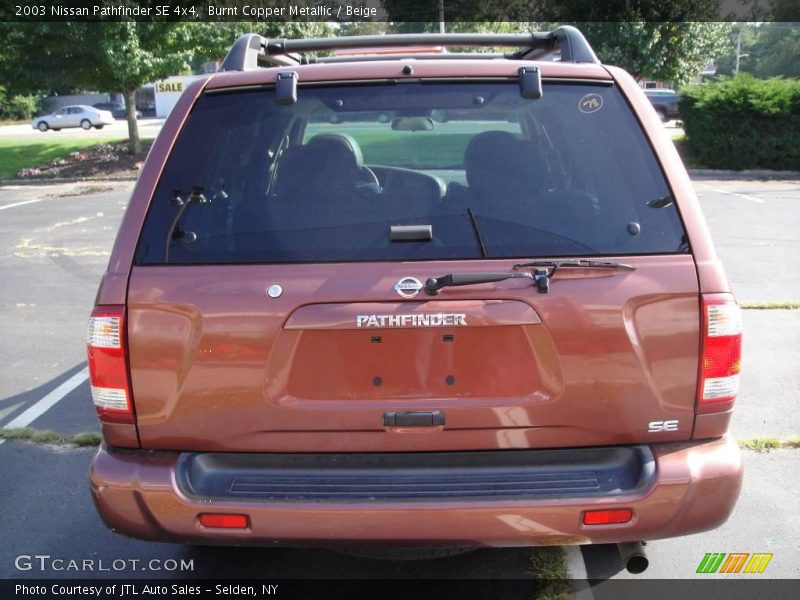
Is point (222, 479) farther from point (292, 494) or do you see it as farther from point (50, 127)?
point (50, 127)

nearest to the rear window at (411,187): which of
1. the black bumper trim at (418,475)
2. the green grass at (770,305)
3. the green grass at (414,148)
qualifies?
the green grass at (414,148)

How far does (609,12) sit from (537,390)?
2468 cm

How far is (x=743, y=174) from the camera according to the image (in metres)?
19.7

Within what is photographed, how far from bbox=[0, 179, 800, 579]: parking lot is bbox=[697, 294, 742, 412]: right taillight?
3.58ft

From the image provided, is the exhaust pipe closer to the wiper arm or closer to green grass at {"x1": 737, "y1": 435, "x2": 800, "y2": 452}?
the wiper arm

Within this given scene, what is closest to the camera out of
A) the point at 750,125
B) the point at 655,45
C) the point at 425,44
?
the point at 425,44

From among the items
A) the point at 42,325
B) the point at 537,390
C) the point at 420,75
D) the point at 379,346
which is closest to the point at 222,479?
the point at 379,346

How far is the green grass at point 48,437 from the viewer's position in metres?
4.52

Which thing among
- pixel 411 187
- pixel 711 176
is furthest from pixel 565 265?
pixel 711 176

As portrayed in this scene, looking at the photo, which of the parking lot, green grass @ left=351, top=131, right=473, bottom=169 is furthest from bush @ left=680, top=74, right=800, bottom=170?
green grass @ left=351, top=131, right=473, bottom=169

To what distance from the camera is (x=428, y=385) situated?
2.46 meters

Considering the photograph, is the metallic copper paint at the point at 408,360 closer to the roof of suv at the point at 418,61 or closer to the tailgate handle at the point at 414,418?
the tailgate handle at the point at 414,418

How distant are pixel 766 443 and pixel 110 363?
3.62 m

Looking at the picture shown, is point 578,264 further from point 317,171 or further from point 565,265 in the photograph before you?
point 317,171
